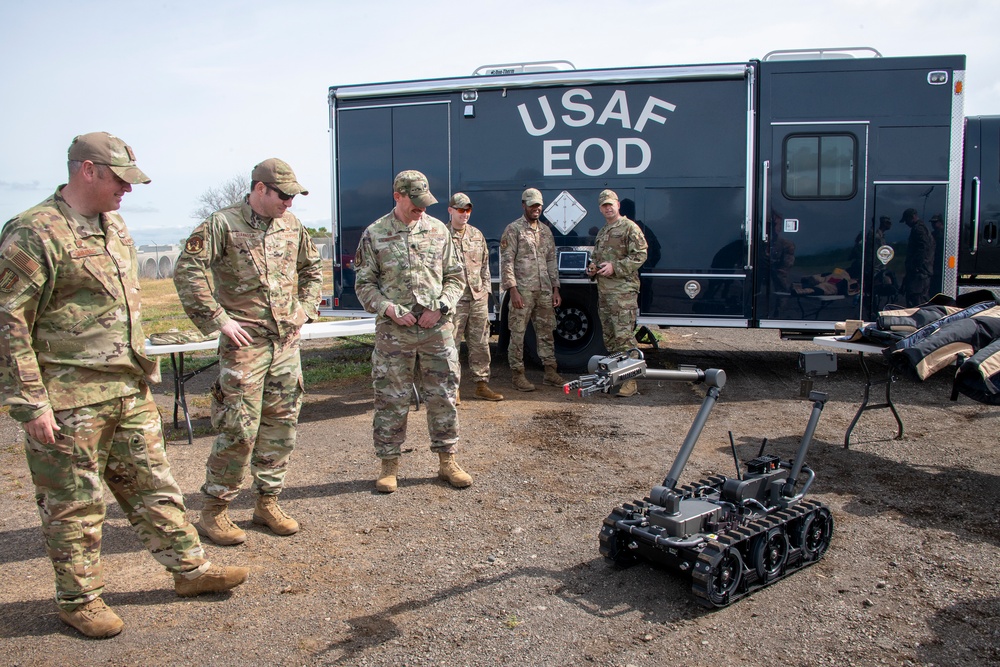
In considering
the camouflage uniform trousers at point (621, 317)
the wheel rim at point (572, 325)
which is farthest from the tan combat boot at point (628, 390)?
the wheel rim at point (572, 325)

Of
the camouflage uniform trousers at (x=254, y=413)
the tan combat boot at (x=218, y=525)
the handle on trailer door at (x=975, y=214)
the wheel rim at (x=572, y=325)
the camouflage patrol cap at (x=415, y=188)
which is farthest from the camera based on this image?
the wheel rim at (x=572, y=325)

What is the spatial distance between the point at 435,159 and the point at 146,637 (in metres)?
6.08

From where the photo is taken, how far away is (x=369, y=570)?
12.4 ft

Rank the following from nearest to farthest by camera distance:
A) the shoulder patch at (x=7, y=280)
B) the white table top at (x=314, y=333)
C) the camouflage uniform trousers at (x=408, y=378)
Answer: the shoulder patch at (x=7, y=280)
the camouflage uniform trousers at (x=408, y=378)
the white table top at (x=314, y=333)

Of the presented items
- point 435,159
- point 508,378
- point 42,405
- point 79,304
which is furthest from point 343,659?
point 435,159

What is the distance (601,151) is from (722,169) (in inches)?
49.3

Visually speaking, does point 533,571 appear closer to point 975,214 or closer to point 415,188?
point 415,188

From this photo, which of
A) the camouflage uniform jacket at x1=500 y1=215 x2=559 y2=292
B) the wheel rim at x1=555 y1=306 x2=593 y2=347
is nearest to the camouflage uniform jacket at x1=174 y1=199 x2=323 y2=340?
the camouflage uniform jacket at x1=500 y1=215 x2=559 y2=292

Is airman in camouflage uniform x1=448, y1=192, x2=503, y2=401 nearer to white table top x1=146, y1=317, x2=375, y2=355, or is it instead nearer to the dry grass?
white table top x1=146, y1=317, x2=375, y2=355

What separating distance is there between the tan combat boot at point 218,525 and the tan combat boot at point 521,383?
4058mm

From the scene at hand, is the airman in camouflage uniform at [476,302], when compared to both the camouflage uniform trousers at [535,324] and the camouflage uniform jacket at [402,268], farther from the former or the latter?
the camouflage uniform jacket at [402,268]

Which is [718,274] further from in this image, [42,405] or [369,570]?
[42,405]

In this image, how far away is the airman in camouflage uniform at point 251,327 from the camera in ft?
12.8

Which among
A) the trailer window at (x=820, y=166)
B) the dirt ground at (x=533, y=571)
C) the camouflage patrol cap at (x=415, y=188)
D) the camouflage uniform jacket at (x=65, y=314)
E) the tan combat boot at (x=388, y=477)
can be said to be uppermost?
the trailer window at (x=820, y=166)
